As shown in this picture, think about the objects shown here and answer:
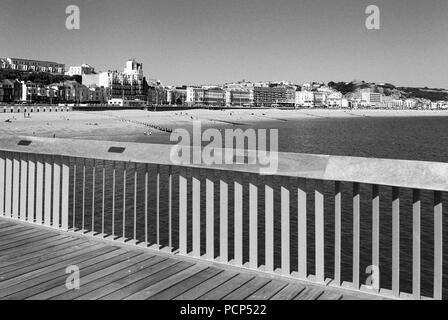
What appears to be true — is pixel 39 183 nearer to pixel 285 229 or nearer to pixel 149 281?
pixel 149 281

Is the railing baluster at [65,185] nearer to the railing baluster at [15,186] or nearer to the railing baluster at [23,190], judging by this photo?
the railing baluster at [23,190]

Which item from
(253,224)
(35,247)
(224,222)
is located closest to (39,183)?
(35,247)

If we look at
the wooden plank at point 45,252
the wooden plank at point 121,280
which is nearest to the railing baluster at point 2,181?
the wooden plank at point 45,252

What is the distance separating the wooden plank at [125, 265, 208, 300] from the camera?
3873 millimetres

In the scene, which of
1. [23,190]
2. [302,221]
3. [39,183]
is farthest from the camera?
[23,190]

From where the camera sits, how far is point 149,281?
4.21 meters

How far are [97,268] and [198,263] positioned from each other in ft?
3.12

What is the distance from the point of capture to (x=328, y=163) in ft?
13.0

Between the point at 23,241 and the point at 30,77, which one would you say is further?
the point at 30,77

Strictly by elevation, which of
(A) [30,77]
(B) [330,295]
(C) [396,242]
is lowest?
(B) [330,295]

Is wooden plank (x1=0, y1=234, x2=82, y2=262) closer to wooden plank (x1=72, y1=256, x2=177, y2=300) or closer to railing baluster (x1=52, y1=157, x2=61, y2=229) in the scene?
railing baluster (x1=52, y1=157, x2=61, y2=229)

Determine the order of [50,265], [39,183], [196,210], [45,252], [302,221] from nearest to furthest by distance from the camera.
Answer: [302,221] < [50,265] < [196,210] < [45,252] < [39,183]

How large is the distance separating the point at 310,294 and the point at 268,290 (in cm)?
34

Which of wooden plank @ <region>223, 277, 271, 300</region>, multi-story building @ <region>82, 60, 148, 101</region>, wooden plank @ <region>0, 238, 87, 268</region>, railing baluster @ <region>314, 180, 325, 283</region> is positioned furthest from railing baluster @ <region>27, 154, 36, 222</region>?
multi-story building @ <region>82, 60, 148, 101</region>
